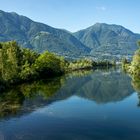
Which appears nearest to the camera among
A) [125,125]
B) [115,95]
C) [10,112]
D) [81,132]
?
[81,132]

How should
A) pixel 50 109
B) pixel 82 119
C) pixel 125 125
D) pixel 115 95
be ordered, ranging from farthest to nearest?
pixel 115 95
pixel 50 109
pixel 82 119
pixel 125 125

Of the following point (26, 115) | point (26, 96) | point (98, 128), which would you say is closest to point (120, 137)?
point (98, 128)

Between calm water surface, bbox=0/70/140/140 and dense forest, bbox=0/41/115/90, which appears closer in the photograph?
calm water surface, bbox=0/70/140/140

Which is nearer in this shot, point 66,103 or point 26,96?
point 66,103

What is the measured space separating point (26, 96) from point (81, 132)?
1680 inches

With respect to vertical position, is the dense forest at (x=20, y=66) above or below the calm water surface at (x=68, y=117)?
above

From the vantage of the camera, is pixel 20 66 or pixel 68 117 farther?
pixel 20 66

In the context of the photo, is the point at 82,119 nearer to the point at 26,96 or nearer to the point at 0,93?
the point at 26,96

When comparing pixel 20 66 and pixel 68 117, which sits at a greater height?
pixel 20 66

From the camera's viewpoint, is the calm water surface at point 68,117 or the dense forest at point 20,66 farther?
the dense forest at point 20,66

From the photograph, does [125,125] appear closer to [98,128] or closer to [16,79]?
[98,128]

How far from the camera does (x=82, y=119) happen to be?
2410 inches

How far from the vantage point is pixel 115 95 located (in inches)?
3952

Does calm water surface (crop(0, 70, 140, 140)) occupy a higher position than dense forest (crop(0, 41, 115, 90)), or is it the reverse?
dense forest (crop(0, 41, 115, 90))
